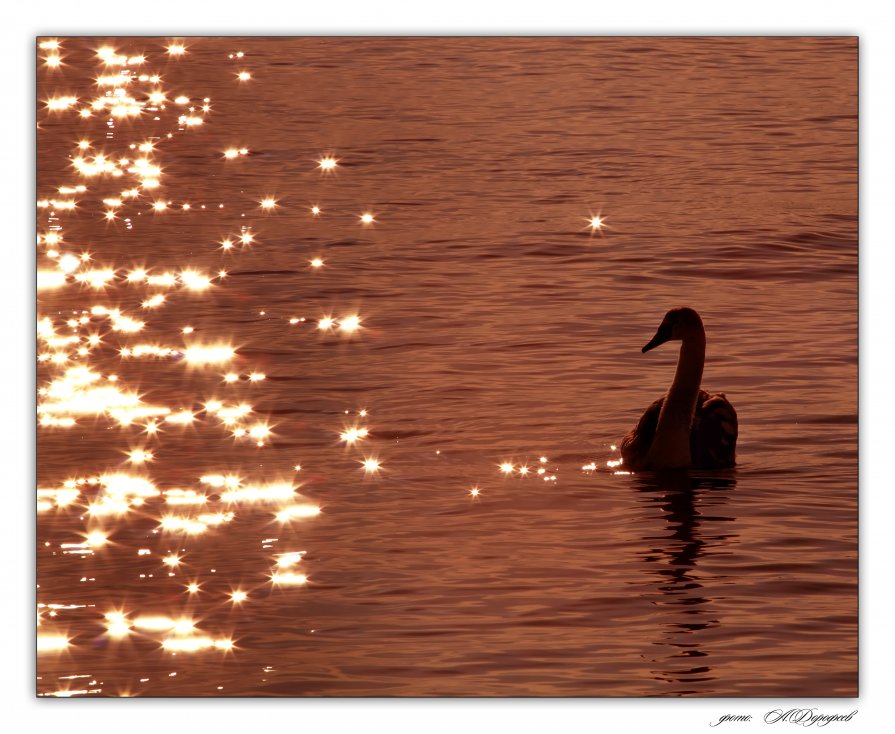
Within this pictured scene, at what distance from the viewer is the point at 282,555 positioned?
9.76 metres

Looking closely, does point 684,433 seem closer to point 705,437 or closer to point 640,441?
point 705,437

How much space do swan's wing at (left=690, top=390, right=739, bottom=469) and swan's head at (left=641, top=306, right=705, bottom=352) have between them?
507 millimetres

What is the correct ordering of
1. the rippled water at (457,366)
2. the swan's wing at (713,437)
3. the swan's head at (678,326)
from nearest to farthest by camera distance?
the rippled water at (457,366) < the swan's wing at (713,437) < the swan's head at (678,326)

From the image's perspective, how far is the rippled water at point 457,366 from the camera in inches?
355

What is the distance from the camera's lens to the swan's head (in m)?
11.6

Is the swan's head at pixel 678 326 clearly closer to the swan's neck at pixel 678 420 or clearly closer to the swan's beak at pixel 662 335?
the swan's beak at pixel 662 335

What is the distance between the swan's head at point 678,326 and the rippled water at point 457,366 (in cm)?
45

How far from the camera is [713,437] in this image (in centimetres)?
1110

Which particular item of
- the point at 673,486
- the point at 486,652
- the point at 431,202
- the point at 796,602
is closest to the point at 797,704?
the point at 796,602

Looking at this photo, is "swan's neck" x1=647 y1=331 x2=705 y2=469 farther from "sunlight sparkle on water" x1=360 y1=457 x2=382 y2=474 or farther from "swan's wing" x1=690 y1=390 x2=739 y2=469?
"sunlight sparkle on water" x1=360 y1=457 x2=382 y2=474

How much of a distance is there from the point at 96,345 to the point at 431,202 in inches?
103

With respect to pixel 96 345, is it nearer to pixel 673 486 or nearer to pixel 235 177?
pixel 235 177

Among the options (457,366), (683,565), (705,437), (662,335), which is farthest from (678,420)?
(683,565)
